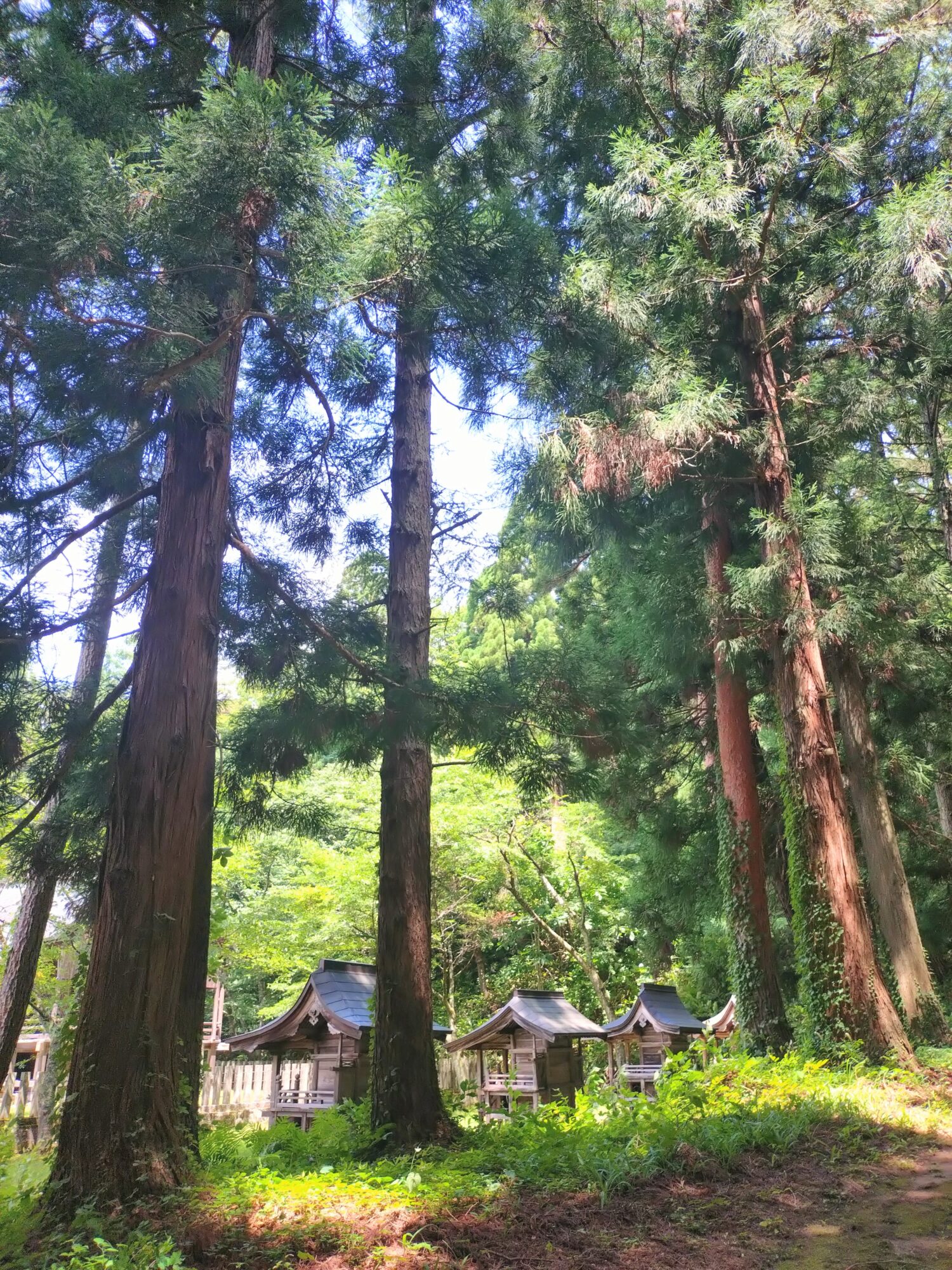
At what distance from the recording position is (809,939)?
8.46m

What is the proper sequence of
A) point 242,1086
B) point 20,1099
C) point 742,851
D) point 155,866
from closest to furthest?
point 155,866, point 742,851, point 20,1099, point 242,1086

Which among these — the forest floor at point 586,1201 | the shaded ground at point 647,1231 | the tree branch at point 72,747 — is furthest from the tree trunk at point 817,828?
the tree branch at point 72,747

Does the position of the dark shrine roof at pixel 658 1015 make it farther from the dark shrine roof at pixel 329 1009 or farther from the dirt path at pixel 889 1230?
the dirt path at pixel 889 1230

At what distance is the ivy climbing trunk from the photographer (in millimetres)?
3812

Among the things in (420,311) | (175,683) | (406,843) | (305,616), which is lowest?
(406,843)

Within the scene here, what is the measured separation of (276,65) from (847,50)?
671 cm

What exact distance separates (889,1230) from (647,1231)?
1.10 meters

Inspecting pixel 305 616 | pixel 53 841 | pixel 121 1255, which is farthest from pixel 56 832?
pixel 121 1255

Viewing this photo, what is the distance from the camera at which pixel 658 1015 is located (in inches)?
484

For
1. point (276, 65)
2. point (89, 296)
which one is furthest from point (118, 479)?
point (276, 65)

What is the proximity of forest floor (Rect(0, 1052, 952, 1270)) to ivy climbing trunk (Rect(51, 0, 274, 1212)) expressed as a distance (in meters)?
0.33

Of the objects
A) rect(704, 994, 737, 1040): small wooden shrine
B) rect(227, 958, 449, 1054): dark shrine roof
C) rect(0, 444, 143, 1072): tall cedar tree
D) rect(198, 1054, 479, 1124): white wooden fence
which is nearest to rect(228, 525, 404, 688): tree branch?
rect(0, 444, 143, 1072): tall cedar tree

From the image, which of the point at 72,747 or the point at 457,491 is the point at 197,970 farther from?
the point at 457,491

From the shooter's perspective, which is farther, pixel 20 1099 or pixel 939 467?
pixel 20 1099
